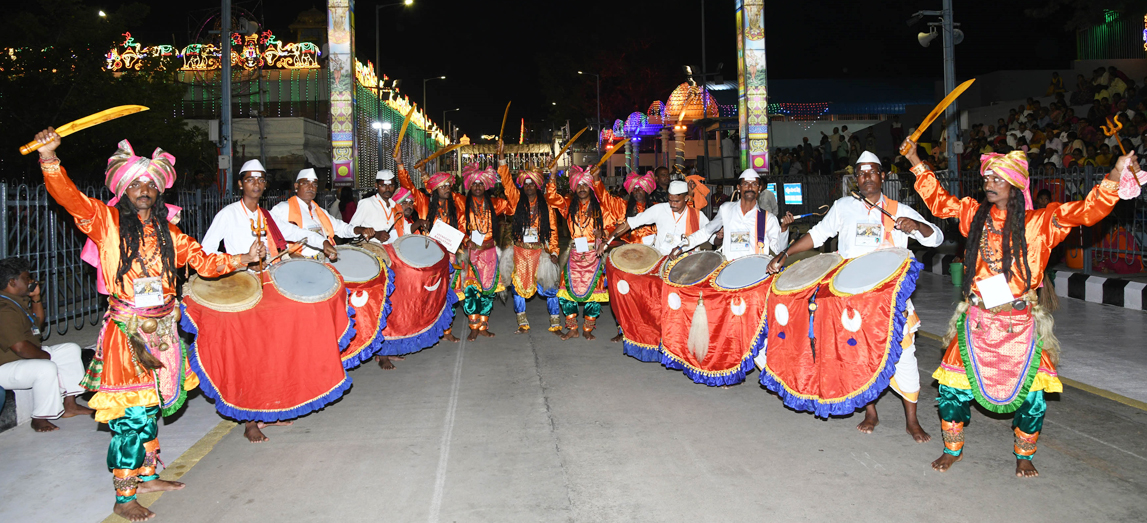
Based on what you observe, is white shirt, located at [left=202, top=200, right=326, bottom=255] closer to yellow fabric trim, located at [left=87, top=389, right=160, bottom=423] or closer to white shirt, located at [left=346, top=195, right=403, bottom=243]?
yellow fabric trim, located at [left=87, top=389, right=160, bottom=423]

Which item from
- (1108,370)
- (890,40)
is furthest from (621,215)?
(890,40)

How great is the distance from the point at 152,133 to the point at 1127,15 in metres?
23.4

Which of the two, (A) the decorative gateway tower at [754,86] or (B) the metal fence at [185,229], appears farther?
(A) the decorative gateway tower at [754,86]

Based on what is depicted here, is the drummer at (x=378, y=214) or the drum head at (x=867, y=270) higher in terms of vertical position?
the drummer at (x=378, y=214)

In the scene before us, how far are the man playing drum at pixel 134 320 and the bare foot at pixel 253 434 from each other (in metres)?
0.90

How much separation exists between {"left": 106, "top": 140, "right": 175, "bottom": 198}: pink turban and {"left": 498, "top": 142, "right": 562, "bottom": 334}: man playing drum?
513cm

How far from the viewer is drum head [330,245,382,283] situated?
7.20 m

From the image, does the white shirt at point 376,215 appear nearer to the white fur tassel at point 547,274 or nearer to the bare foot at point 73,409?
the white fur tassel at point 547,274

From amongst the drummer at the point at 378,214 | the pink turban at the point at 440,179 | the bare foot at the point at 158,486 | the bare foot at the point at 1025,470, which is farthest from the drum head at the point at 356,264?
the bare foot at the point at 1025,470

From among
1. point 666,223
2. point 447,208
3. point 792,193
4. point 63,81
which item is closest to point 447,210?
point 447,208

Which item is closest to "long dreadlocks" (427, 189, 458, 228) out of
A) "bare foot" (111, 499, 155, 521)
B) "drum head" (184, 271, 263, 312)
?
"drum head" (184, 271, 263, 312)

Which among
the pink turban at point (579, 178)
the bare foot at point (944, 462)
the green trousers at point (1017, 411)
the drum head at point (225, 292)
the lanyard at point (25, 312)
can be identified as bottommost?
the bare foot at point (944, 462)

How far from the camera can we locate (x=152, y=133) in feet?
71.6

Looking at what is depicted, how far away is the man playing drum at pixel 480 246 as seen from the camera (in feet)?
30.6
